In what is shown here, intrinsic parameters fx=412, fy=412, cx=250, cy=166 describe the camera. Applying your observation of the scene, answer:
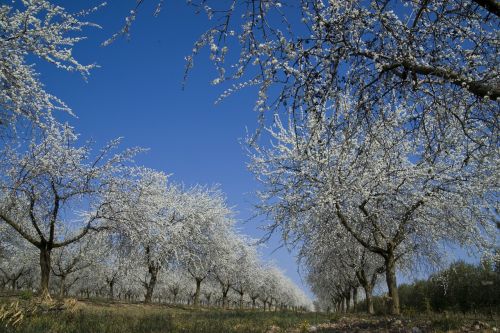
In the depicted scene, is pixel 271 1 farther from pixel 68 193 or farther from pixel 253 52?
pixel 68 193

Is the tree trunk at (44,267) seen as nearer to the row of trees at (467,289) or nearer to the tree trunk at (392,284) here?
the tree trunk at (392,284)

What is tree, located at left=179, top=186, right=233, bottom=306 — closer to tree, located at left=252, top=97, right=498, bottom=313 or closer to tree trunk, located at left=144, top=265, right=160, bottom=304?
tree trunk, located at left=144, top=265, right=160, bottom=304

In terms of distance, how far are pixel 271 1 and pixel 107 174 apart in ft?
62.9

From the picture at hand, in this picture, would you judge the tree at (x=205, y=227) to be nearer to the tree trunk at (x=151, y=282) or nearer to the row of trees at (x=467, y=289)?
the tree trunk at (x=151, y=282)

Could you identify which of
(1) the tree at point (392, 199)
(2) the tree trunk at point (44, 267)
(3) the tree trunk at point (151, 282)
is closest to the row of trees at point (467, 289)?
(1) the tree at point (392, 199)

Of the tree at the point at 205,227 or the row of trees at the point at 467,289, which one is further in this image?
the tree at the point at 205,227

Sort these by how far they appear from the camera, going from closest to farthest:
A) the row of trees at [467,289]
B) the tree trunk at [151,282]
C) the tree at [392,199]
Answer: the tree at [392,199] < the row of trees at [467,289] < the tree trunk at [151,282]

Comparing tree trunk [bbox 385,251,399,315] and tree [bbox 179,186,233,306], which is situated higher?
tree [bbox 179,186,233,306]

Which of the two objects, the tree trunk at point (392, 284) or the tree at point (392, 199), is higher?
the tree at point (392, 199)

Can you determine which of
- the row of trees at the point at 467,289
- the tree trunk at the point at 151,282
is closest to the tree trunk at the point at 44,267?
the tree trunk at the point at 151,282

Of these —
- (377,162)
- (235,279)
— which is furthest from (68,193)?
(235,279)

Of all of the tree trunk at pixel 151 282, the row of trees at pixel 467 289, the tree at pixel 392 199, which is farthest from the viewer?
the tree trunk at pixel 151 282

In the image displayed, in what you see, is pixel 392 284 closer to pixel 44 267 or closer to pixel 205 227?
pixel 44 267

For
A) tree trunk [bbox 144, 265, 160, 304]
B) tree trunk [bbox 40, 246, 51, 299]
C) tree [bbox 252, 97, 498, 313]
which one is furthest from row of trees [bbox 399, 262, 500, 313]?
tree trunk [bbox 40, 246, 51, 299]
